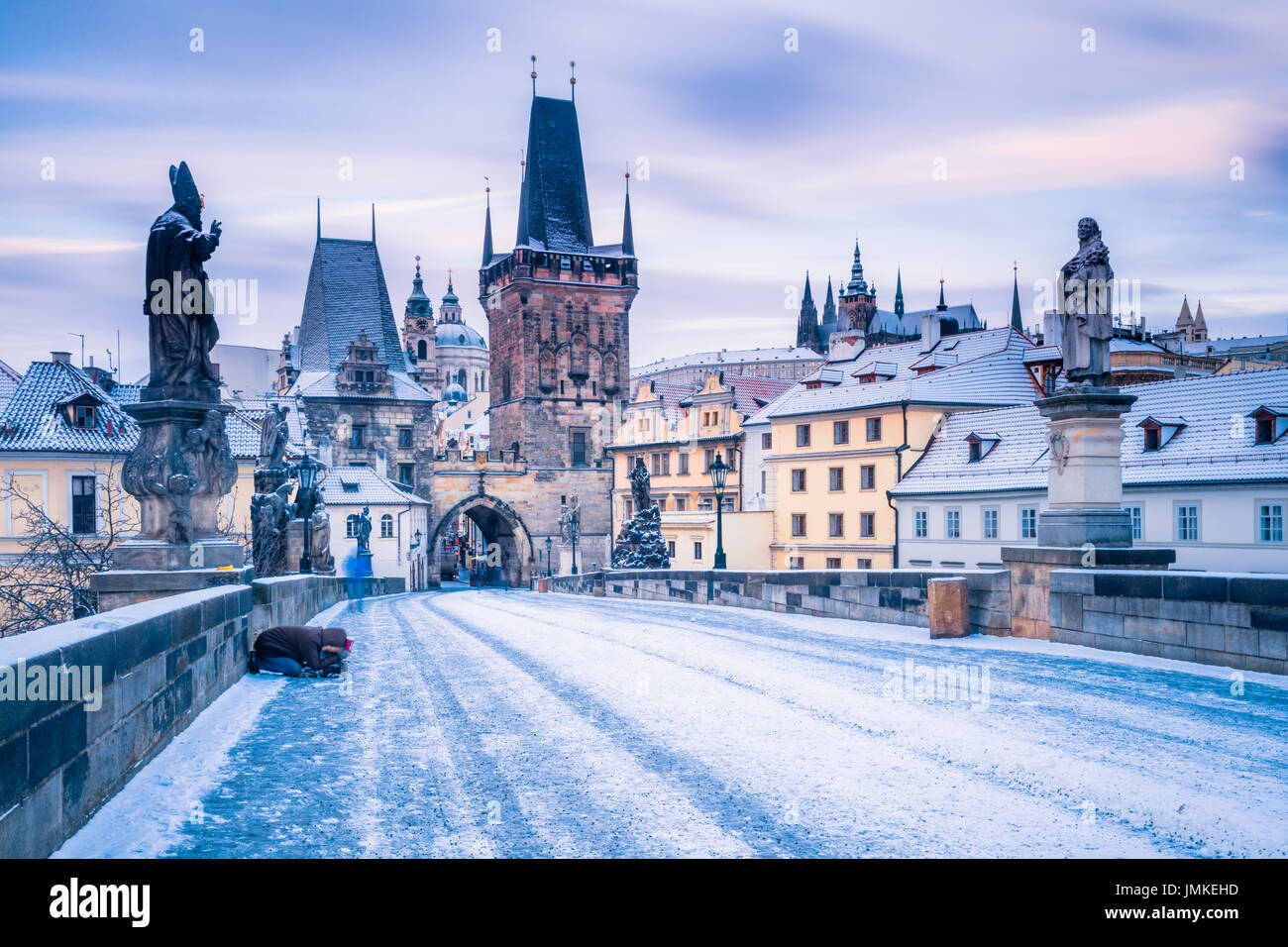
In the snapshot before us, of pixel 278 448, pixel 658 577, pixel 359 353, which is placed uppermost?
pixel 359 353

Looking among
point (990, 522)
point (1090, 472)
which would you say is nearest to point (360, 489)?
point (990, 522)

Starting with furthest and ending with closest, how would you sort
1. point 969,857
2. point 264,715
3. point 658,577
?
point 658,577 < point 264,715 < point 969,857

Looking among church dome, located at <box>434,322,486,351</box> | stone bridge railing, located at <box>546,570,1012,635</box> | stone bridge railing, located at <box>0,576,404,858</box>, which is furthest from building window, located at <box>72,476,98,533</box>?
church dome, located at <box>434,322,486,351</box>

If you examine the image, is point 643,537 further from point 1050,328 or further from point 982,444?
point 1050,328

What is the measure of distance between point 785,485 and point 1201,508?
68.3 feet

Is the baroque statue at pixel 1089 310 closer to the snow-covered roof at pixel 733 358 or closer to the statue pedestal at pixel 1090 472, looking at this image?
the statue pedestal at pixel 1090 472

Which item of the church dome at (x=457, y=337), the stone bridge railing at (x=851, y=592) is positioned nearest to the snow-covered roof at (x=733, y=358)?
the church dome at (x=457, y=337)

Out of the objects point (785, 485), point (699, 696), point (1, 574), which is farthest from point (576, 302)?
point (699, 696)

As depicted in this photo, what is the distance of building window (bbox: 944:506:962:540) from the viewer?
128 feet

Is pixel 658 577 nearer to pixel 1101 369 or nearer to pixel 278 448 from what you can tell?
pixel 278 448

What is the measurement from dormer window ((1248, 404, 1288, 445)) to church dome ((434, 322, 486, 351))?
140m

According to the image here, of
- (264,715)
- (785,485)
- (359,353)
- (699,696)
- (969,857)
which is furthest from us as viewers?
(359,353)

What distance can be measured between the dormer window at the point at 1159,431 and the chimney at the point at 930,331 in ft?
85.6
